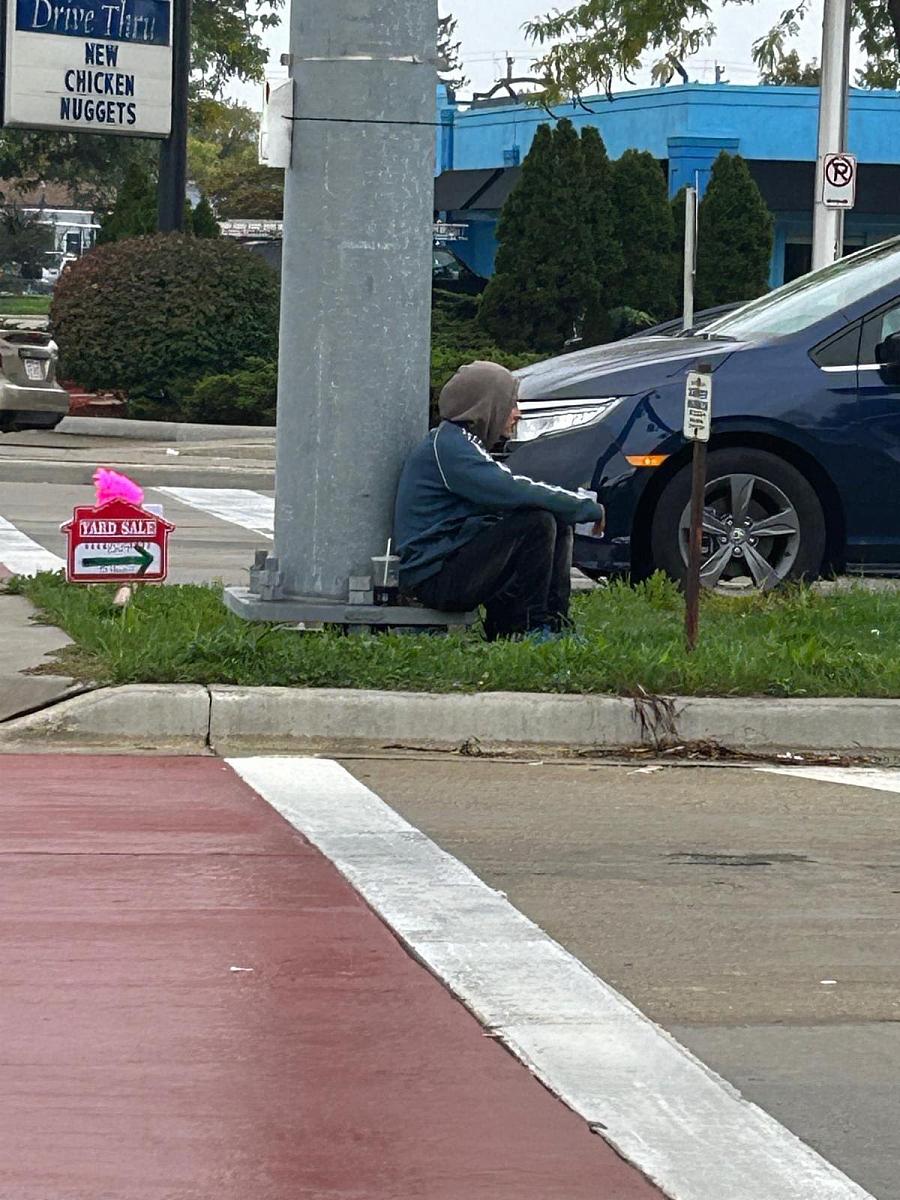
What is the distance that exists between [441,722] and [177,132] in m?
18.6

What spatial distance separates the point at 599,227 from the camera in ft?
103

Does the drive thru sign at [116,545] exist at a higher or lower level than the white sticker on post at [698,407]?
lower

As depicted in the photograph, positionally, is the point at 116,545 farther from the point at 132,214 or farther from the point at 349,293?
the point at 132,214

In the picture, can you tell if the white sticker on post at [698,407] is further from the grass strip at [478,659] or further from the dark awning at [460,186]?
the dark awning at [460,186]

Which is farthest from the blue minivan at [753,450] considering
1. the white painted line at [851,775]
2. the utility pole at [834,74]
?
the utility pole at [834,74]

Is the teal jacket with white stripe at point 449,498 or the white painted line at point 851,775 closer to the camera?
the white painted line at point 851,775

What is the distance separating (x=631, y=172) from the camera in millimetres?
31938

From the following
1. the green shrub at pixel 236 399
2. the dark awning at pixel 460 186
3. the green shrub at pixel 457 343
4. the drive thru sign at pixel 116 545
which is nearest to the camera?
the drive thru sign at pixel 116 545

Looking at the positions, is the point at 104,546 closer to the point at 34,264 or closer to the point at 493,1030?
the point at 493,1030

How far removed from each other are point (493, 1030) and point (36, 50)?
863 inches

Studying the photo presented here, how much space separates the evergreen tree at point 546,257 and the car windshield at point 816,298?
1942 cm

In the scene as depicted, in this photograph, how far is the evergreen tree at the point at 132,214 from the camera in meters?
28.1

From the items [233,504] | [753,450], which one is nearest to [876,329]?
[753,450]

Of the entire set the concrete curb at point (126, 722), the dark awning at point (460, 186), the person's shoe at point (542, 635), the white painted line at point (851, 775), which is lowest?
the white painted line at point (851, 775)
